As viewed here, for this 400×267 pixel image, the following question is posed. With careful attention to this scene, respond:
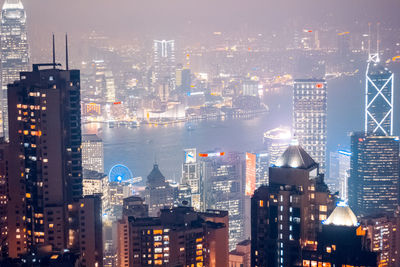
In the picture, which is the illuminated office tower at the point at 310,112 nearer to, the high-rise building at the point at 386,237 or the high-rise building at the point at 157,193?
the high-rise building at the point at 157,193

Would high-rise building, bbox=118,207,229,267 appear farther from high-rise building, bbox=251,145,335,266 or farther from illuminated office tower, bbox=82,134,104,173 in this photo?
illuminated office tower, bbox=82,134,104,173

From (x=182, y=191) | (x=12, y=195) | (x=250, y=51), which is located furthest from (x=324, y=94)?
(x=12, y=195)

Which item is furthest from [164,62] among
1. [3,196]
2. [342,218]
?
[342,218]

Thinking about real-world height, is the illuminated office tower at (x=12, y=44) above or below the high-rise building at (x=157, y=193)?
above

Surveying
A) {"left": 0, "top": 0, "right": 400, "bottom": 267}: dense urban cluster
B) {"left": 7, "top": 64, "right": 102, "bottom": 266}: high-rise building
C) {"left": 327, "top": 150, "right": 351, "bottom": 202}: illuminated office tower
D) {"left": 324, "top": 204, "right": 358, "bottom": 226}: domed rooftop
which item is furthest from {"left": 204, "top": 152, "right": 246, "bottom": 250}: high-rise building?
{"left": 324, "top": 204, "right": 358, "bottom": 226}: domed rooftop

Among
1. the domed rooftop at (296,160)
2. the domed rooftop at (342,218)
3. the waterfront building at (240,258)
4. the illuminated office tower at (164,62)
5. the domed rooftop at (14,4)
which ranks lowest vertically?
the waterfront building at (240,258)

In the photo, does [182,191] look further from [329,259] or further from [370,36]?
[329,259]

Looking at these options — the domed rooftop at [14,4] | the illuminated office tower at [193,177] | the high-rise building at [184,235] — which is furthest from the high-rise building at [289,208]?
the domed rooftop at [14,4]

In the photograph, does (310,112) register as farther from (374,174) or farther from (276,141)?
(374,174)
